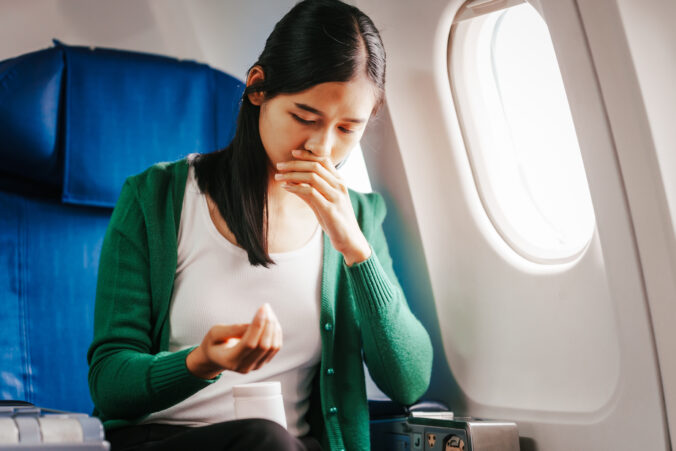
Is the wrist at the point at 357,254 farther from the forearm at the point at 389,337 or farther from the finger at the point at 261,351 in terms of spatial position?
the finger at the point at 261,351

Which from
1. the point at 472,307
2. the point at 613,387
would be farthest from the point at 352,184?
the point at 613,387

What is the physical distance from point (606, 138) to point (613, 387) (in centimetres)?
53

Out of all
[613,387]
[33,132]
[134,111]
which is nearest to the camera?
[613,387]

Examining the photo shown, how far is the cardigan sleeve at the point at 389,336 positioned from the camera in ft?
5.25

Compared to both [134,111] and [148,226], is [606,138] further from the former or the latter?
[134,111]

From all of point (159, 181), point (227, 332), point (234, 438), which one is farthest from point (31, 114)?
point (234, 438)

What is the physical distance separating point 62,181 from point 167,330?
0.61 m

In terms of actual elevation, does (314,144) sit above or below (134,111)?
below

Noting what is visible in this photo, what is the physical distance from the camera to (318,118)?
149 cm

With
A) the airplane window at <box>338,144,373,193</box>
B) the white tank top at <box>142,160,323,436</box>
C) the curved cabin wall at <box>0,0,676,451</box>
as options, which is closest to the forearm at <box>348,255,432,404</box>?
the white tank top at <box>142,160,323,436</box>

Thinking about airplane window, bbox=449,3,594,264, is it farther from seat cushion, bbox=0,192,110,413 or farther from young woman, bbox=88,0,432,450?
seat cushion, bbox=0,192,110,413

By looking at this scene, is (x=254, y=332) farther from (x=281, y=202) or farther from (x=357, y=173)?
(x=357, y=173)

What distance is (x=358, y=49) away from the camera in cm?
156

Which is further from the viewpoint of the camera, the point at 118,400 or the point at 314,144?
the point at 314,144
